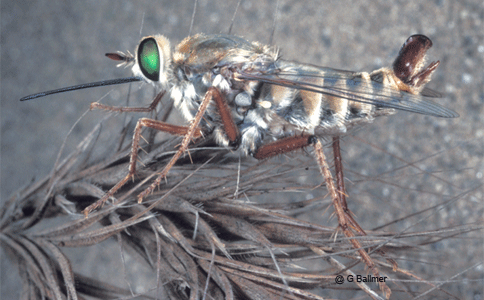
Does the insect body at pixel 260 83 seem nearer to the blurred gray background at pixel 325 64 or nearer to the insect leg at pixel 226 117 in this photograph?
the insect leg at pixel 226 117

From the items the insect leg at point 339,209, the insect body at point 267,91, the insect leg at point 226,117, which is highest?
the insect body at point 267,91

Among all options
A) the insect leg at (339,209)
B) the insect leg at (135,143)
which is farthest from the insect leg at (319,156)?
the insect leg at (135,143)

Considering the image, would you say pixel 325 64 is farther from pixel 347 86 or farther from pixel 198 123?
pixel 198 123

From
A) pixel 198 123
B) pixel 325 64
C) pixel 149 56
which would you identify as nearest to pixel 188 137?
pixel 198 123

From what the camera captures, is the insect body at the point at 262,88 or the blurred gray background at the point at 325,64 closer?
the insect body at the point at 262,88

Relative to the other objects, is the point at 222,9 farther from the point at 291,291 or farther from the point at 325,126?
the point at 291,291

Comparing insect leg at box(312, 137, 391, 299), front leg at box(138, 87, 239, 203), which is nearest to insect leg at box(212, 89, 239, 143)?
front leg at box(138, 87, 239, 203)
